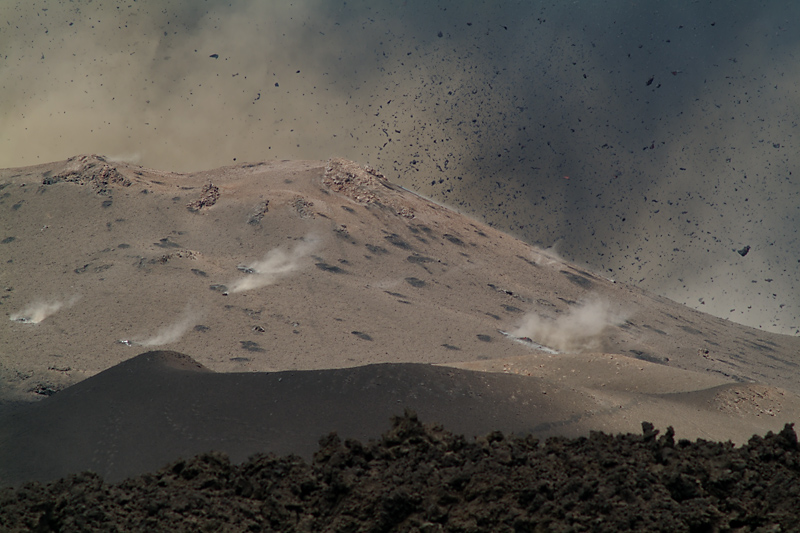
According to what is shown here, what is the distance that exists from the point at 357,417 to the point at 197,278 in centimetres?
Answer: 1133

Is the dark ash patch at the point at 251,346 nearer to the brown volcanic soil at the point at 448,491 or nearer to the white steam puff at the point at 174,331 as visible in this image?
the white steam puff at the point at 174,331

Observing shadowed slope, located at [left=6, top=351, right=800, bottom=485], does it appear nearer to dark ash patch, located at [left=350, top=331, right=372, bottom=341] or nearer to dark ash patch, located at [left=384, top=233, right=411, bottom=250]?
dark ash patch, located at [left=350, top=331, right=372, bottom=341]

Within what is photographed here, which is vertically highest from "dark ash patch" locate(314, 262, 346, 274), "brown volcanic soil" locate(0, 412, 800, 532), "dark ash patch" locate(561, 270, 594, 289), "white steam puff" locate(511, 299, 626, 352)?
"dark ash patch" locate(561, 270, 594, 289)

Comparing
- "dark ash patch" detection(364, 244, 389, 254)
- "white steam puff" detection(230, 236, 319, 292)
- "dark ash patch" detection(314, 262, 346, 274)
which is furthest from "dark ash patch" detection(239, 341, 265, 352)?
"dark ash patch" detection(364, 244, 389, 254)

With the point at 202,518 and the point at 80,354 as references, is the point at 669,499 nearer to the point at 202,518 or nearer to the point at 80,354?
the point at 202,518

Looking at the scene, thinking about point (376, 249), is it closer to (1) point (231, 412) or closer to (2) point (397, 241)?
(2) point (397, 241)

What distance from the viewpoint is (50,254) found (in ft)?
59.8

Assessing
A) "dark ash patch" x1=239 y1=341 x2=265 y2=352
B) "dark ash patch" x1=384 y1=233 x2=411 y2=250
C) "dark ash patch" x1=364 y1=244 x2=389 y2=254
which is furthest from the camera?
"dark ash patch" x1=384 y1=233 x2=411 y2=250

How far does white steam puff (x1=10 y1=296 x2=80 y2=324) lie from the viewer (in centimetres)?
1518

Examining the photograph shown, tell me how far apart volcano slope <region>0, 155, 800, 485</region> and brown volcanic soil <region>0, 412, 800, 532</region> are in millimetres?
1973

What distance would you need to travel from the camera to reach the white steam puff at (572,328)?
18234 mm

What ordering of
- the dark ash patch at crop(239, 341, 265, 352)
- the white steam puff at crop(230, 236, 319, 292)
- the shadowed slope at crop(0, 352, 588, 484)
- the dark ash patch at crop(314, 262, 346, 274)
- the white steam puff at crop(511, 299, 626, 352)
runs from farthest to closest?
the dark ash patch at crop(314, 262, 346, 274)
the white steam puff at crop(511, 299, 626, 352)
the white steam puff at crop(230, 236, 319, 292)
the dark ash patch at crop(239, 341, 265, 352)
the shadowed slope at crop(0, 352, 588, 484)

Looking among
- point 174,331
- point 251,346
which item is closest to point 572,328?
point 251,346

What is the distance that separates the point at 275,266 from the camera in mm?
19250
